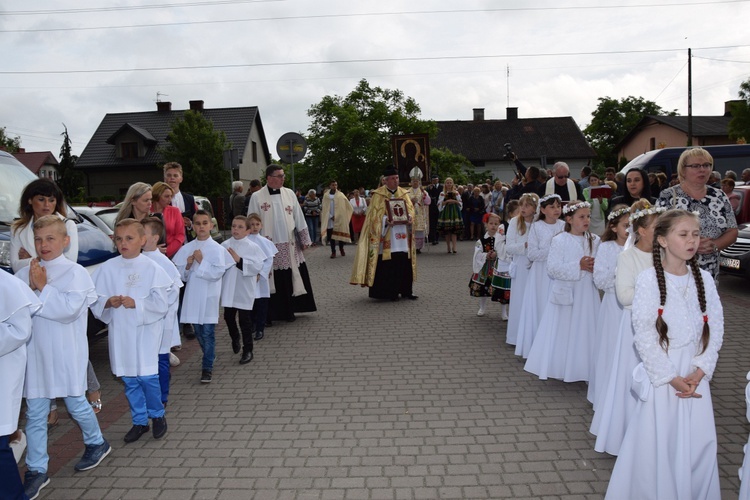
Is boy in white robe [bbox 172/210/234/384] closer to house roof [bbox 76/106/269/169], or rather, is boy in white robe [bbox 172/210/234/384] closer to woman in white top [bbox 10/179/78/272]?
woman in white top [bbox 10/179/78/272]

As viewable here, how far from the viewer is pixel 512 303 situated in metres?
7.61

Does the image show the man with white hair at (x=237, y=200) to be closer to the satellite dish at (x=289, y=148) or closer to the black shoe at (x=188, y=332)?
the satellite dish at (x=289, y=148)

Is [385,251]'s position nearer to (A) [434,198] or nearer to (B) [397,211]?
(B) [397,211]

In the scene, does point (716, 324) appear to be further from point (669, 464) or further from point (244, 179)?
point (244, 179)

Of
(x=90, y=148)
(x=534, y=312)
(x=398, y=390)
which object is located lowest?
(x=398, y=390)

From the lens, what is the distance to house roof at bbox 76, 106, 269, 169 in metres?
43.4

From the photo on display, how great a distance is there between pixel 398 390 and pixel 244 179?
41.0 meters

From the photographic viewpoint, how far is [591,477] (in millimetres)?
4078

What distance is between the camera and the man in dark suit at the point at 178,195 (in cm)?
778

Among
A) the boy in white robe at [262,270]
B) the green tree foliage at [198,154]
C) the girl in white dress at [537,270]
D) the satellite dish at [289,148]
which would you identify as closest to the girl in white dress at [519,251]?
the girl in white dress at [537,270]

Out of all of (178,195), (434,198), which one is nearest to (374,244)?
(178,195)

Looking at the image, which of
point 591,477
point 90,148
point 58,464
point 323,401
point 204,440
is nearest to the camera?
point 591,477

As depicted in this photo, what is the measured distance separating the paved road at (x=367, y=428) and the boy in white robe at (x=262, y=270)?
0.90 feet

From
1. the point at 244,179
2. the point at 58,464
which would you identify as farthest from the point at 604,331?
the point at 244,179
